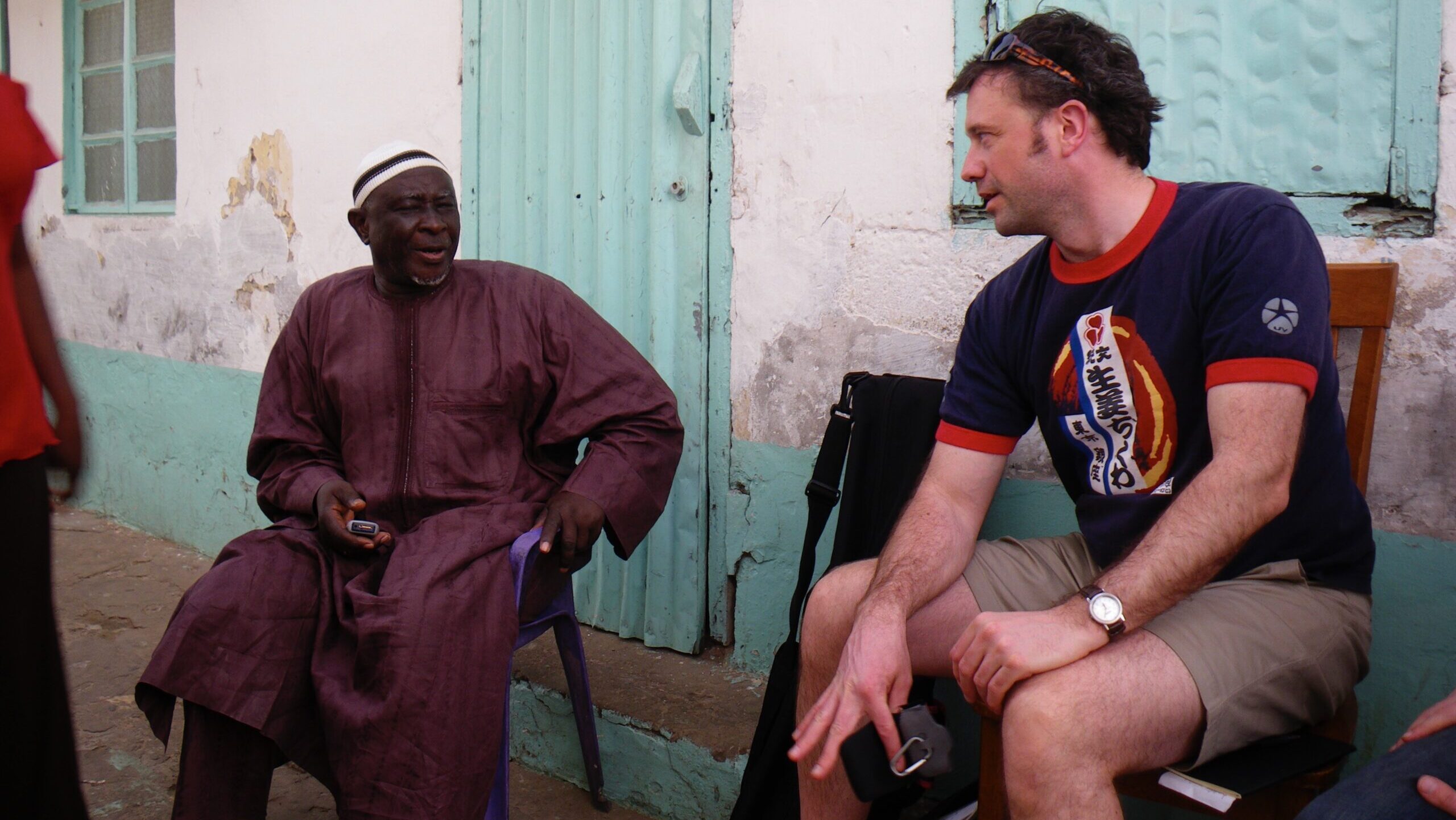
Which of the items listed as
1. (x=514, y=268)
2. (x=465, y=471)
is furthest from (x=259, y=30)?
(x=465, y=471)

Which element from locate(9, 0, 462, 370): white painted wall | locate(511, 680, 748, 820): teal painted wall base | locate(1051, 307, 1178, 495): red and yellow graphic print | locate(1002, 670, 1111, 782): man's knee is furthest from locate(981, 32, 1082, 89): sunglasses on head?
locate(9, 0, 462, 370): white painted wall

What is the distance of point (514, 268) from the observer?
2908mm

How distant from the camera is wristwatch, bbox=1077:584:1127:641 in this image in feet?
5.65

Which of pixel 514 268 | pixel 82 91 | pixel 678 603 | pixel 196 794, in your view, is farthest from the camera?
pixel 82 91

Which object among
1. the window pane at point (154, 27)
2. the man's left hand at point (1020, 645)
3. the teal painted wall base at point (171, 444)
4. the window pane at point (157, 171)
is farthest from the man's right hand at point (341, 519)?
the window pane at point (154, 27)

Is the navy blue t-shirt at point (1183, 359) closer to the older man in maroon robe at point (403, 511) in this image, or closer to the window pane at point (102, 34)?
the older man in maroon robe at point (403, 511)

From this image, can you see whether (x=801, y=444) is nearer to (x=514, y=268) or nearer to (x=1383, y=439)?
(x=514, y=268)

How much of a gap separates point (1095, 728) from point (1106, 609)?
189 millimetres

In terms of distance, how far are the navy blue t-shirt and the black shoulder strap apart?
457 millimetres

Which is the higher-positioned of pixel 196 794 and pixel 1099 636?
pixel 1099 636

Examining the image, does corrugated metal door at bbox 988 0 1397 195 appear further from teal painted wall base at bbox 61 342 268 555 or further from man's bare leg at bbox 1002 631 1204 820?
teal painted wall base at bbox 61 342 268 555

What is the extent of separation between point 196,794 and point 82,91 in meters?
4.90

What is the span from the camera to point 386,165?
9.13 feet

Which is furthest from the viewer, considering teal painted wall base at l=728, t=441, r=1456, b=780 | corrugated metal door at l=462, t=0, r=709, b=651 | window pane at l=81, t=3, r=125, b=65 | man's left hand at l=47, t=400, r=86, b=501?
window pane at l=81, t=3, r=125, b=65
